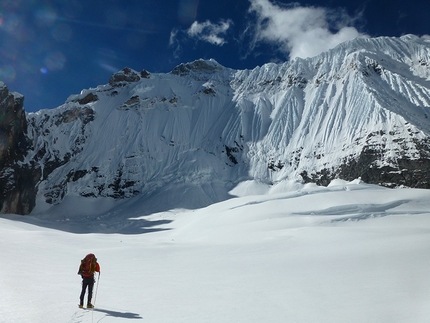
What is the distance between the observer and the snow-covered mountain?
53.9 metres

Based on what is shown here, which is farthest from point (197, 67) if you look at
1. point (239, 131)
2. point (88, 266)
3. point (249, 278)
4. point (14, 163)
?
point (88, 266)

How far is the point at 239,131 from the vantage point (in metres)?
70.6

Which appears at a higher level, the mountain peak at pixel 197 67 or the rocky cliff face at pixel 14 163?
the mountain peak at pixel 197 67

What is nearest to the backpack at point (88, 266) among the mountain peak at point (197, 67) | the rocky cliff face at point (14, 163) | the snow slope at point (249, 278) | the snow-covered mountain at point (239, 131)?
the snow slope at point (249, 278)

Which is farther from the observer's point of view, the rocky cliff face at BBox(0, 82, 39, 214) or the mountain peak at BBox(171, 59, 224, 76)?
the mountain peak at BBox(171, 59, 224, 76)

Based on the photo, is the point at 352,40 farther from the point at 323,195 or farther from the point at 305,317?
the point at 305,317

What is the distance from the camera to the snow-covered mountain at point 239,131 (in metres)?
53.9

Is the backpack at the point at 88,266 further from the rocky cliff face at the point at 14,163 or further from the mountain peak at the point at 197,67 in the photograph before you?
the mountain peak at the point at 197,67

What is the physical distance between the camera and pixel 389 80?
215ft

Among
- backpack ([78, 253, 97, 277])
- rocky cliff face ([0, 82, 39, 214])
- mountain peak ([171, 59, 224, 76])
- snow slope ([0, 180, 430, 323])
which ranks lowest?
snow slope ([0, 180, 430, 323])

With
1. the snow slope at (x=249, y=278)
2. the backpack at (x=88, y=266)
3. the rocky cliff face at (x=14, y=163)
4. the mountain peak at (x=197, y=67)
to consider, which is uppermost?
the mountain peak at (x=197, y=67)

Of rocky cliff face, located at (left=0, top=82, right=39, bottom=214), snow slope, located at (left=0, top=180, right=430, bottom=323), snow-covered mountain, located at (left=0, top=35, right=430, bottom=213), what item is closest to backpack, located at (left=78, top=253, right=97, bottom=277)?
snow slope, located at (left=0, top=180, right=430, bottom=323)

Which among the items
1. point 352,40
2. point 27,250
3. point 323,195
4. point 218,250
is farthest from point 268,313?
point 352,40

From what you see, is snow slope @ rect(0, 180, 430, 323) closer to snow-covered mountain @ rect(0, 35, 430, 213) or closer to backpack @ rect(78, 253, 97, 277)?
backpack @ rect(78, 253, 97, 277)
